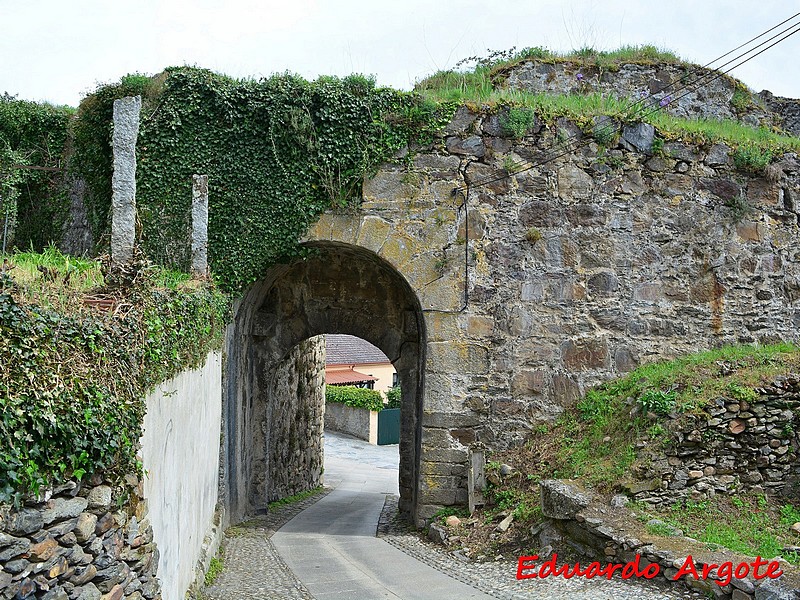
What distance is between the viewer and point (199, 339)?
20.7 feet

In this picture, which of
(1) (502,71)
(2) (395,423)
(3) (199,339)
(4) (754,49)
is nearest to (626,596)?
(3) (199,339)

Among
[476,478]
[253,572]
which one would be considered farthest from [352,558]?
[476,478]

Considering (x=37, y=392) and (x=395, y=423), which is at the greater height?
(x=37, y=392)

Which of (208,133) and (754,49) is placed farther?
(208,133)

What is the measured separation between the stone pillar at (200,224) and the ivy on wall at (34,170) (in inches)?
106

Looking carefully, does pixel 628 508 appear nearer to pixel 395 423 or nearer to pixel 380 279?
pixel 380 279

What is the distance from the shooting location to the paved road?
6.77m

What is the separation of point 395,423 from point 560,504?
66.5 ft

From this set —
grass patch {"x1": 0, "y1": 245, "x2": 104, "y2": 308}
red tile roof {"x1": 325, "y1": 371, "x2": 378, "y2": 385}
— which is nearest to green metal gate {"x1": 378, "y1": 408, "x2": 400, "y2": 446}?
red tile roof {"x1": 325, "y1": 371, "x2": 378, "y2": 385}

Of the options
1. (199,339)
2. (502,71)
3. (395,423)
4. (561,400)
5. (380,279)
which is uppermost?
(502,71)

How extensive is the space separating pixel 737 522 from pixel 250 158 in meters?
6.30

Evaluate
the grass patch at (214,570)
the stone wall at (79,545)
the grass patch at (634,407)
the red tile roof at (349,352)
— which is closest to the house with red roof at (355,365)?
the red tile roof at (349,352)

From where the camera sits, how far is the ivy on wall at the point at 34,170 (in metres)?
10.4

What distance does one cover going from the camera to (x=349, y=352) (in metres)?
33.5
